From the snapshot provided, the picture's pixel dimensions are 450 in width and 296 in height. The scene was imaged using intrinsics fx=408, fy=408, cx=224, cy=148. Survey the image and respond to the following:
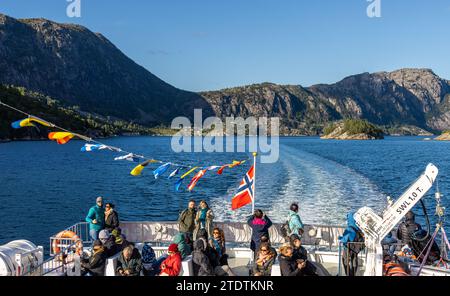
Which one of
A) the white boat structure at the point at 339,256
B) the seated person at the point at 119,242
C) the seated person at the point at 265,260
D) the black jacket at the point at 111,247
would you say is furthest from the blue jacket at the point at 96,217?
the seated person at the point at 265,260

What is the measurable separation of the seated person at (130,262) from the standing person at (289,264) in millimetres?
3027

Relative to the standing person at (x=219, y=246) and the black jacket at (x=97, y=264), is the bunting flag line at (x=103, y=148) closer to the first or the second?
the black jacket at (x=97, y=264)

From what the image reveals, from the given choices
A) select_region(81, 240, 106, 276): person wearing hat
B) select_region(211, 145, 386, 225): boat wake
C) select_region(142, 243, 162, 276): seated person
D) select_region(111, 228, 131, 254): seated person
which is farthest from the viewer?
select_region(211, 145, 386, 225): boat wake

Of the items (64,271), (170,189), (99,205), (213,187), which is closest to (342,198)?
(213,187)

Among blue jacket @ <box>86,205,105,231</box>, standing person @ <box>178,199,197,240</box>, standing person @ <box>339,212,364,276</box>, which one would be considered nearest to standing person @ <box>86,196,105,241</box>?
blue jacket @ <box>86,205,105,231</box>

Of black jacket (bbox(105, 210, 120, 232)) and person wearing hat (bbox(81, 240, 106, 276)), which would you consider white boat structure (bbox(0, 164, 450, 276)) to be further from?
black jacket (bbox(105, 210, 120, 232))

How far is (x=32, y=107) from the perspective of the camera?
198125 mm

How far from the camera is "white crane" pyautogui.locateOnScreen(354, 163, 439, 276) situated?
358 inches

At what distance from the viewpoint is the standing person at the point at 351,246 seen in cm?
997

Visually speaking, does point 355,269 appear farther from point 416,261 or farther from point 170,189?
point 170,189

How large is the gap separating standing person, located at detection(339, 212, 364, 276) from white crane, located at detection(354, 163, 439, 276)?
258 mm

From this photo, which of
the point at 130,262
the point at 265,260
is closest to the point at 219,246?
the point at 265,260

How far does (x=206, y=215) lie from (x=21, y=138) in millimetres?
184157
